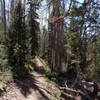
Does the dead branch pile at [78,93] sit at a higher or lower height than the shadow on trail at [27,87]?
lower

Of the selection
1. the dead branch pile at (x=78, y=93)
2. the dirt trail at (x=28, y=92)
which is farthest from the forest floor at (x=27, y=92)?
the dead branch pile at (x=78, y=93)

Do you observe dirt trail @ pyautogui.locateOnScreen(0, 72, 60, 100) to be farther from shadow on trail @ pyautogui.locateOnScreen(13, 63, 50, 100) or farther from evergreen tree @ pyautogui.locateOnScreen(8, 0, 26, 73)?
evergreen tree @ pyautogui.locateOnScreen(8, 0, 26, 73)

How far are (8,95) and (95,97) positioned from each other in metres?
6.35

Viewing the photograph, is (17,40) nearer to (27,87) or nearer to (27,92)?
(27,87)

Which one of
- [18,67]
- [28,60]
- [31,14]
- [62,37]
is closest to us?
[18,67]

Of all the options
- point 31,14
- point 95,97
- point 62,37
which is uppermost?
Result: point 31,14

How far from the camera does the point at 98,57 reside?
20.9 meters

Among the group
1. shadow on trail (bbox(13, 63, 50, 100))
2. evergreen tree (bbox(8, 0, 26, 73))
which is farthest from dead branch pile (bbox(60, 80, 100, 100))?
evergreen tree (bbox(8, 0, 26, 73))

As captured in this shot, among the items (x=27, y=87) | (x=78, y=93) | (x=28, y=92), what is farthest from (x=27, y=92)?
(x=78, y=93)

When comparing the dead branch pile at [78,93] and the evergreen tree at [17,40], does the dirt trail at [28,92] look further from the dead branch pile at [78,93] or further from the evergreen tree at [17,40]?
the evergreen tree at [17,40]

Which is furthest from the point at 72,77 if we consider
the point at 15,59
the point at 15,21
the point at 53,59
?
the point at 15,21

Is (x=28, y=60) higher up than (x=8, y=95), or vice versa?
(x=28, y=60)

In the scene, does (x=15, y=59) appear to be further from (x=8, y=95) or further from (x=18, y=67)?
(x=8, y=95)

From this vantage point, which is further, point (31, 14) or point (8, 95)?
point (31, 14)
